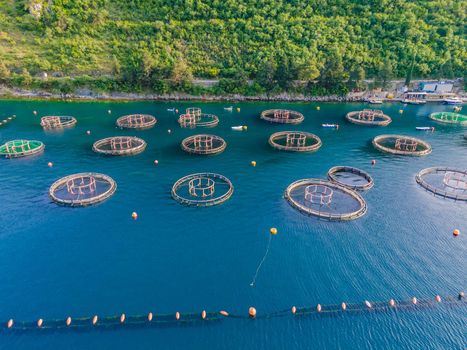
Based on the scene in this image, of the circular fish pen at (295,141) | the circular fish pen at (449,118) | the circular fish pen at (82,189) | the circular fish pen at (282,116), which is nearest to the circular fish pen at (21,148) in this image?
the circular fish pen at (82,189)

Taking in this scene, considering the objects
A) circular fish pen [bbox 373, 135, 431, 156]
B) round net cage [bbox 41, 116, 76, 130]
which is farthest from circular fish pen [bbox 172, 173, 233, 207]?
round net cage [bbox 41, 116, 76, 130]

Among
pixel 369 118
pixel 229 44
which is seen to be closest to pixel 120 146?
pixel 229 44

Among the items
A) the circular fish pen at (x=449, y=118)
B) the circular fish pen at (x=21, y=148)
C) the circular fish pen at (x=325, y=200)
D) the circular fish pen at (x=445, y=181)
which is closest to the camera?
the circular fish pen at (x=325, y=200)

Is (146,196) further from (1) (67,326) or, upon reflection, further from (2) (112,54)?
(2) (112,54)

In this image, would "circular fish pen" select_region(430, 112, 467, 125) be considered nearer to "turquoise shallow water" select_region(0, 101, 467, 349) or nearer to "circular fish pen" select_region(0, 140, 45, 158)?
"turquoise shallow water" select_region(0, 101, 467, 349)

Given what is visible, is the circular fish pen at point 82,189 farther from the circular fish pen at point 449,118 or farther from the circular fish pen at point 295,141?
the circular fish pen at point 449,118

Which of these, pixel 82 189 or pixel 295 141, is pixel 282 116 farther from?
pixel 82 189

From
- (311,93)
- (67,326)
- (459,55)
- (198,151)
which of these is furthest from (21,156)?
(459,55)
